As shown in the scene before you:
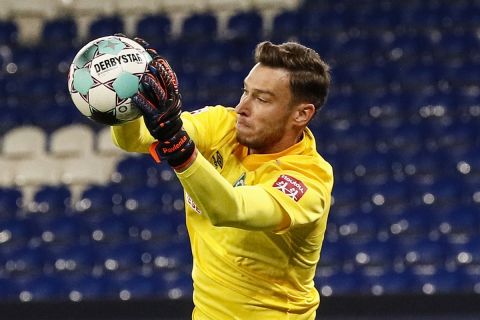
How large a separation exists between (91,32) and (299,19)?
2.51 m

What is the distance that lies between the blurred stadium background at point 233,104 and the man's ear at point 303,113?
387cm

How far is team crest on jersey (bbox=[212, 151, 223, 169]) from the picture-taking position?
3291 millimetres

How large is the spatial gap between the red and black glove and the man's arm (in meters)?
0.04

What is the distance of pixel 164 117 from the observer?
8.66ft

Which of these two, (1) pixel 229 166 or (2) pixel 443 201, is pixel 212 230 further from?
(2) pixel 443 201

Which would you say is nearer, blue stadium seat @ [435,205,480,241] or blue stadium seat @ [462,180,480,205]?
blue stadium seat @ [435,205,480,241]

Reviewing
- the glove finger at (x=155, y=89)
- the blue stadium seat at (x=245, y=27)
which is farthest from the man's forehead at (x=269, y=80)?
the blue stadium seat at (x=245, y=27)

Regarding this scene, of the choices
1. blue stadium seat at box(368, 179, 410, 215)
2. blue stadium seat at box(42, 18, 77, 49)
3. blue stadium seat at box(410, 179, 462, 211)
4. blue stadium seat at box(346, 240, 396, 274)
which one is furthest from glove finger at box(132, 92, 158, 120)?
blue stadium seat at box(42, 18, 77, 49)

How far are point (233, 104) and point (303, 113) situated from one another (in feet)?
22.0

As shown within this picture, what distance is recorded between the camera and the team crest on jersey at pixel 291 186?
2.93 metres

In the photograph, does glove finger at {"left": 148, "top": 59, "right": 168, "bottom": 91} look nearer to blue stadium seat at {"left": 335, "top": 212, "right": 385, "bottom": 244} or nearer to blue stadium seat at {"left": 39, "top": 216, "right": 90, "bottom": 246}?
blue stadium seat at {"left": 335, "top": 212, "right": 385, "bottom": 244}

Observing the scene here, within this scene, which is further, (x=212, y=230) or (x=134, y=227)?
(x=134, y=227)

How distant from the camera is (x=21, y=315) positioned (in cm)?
706

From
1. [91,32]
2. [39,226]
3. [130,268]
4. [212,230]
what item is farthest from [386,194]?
[212,230]
